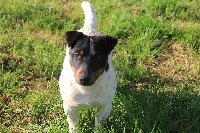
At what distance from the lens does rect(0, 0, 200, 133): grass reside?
3723mm

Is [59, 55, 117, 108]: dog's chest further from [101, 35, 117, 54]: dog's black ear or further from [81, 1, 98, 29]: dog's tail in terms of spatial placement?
[81, 1, 98, 29]: dog's tail

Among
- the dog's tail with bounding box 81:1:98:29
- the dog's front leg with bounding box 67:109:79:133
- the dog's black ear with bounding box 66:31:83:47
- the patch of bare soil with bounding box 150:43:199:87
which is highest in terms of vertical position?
the dog's tail with bounding box 81:1:98:29

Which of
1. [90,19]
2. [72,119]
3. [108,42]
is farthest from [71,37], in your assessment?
[90,19]

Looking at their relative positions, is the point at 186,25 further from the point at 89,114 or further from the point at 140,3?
the point at 89,114

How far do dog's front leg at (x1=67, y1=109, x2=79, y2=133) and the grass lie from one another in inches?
3.8

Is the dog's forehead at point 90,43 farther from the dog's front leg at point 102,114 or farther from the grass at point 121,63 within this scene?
the grass at point 121,63

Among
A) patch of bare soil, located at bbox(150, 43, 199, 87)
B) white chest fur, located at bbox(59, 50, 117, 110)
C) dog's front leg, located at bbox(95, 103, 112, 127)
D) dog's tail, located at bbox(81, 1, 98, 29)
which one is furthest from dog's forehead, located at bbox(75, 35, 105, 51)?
patch of bare soil, located at bbox(150, 43, 199, 87)

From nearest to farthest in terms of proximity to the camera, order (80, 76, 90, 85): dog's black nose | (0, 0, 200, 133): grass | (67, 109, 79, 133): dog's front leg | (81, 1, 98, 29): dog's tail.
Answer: (80, 76, 90, 85): dog's black nose < (67, 109, 79, 133): dog's front leg < (0, 0, 200, 133): grass < (81, 1, 98, 29): dog's tail

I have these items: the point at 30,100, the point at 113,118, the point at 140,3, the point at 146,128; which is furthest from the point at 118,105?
the point at 140,3

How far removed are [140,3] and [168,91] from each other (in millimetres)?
2308

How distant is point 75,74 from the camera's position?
3.10 m

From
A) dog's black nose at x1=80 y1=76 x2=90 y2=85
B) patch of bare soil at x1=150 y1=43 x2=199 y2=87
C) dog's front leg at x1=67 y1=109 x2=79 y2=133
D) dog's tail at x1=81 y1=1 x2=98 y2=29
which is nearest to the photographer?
→ dog's black nose at x1=80 y1=76 x2=90 y2=85

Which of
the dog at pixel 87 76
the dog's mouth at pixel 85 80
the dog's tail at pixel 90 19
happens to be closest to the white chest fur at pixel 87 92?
the dog at pixel 87 76

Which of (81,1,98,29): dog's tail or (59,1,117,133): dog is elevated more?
(81,1,98,29): dog's tail
